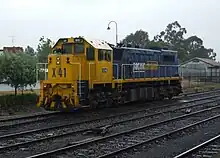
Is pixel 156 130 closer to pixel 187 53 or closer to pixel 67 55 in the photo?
pixel 67 55

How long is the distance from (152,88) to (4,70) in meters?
9.87

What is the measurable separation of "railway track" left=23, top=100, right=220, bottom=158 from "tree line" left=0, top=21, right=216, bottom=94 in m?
8.23

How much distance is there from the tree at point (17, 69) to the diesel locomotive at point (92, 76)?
1.69 meters

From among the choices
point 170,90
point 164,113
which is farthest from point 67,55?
point 170,90

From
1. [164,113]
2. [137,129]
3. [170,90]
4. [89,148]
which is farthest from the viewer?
[170,90]

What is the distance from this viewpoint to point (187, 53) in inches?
4478

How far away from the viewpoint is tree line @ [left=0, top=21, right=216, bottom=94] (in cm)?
1916

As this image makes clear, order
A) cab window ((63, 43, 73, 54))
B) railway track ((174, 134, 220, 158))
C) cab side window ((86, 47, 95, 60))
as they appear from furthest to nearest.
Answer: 1. cab window ((63, 43, 73, 54))
2. cab side window ((86, 47, 95, 60))
3. railway track ((174, 134, 220, 158))

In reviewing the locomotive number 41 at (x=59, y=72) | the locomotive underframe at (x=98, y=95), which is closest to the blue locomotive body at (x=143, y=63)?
the locomotive underframe at (x=98, y=95)

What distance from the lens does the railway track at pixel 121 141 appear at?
31.0 feet

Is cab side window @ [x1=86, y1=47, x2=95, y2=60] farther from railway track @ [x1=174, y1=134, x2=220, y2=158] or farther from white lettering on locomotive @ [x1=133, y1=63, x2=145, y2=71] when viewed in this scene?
railway track @ [x1=174, y1=134, x2=220, y2=158]

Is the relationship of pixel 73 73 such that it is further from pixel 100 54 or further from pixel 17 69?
pixel 17 69

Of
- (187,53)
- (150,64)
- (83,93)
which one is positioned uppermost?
(187,53)

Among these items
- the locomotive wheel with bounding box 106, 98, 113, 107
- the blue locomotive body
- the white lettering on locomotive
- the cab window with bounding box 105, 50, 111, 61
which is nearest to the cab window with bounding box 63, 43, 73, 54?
the cab window with bounding box 105, 50, 111, 61
